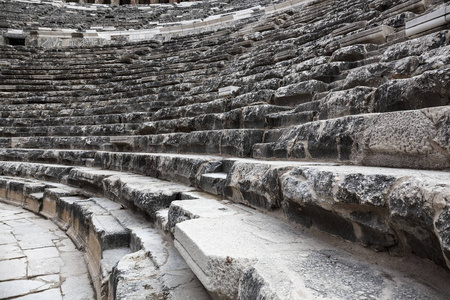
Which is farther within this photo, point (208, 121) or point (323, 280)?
point (208, 121)

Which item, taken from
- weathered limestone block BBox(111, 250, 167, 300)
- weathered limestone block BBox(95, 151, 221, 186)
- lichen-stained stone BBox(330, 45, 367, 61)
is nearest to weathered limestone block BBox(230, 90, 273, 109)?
lichen-stained stone BBox(330, 45, 367, 61)

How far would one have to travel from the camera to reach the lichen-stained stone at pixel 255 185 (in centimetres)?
209

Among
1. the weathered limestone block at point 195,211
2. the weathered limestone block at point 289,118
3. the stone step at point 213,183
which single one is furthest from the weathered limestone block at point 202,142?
the weathered limestone block at point 195,211

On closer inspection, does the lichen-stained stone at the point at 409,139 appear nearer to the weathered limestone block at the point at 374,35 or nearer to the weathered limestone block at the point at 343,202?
the weathered limestone block at the point at 343,202

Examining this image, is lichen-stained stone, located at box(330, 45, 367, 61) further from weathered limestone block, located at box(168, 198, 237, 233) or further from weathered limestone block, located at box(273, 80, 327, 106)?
weathered limestone block, located at box(168, 198, 237, 233)

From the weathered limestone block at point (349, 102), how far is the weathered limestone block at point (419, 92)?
32 centimetres

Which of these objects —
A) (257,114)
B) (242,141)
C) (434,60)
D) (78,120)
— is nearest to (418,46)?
(434,60)

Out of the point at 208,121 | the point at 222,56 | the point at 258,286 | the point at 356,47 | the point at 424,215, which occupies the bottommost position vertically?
the point at 258,286

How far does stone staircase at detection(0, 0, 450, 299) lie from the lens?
1.26 metres

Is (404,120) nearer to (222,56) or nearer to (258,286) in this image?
(258,286)

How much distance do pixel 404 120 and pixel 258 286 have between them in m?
1.15

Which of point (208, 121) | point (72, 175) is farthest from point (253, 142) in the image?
point (72, 175)

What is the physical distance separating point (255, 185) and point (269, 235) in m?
0.60

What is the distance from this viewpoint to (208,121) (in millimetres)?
4816
